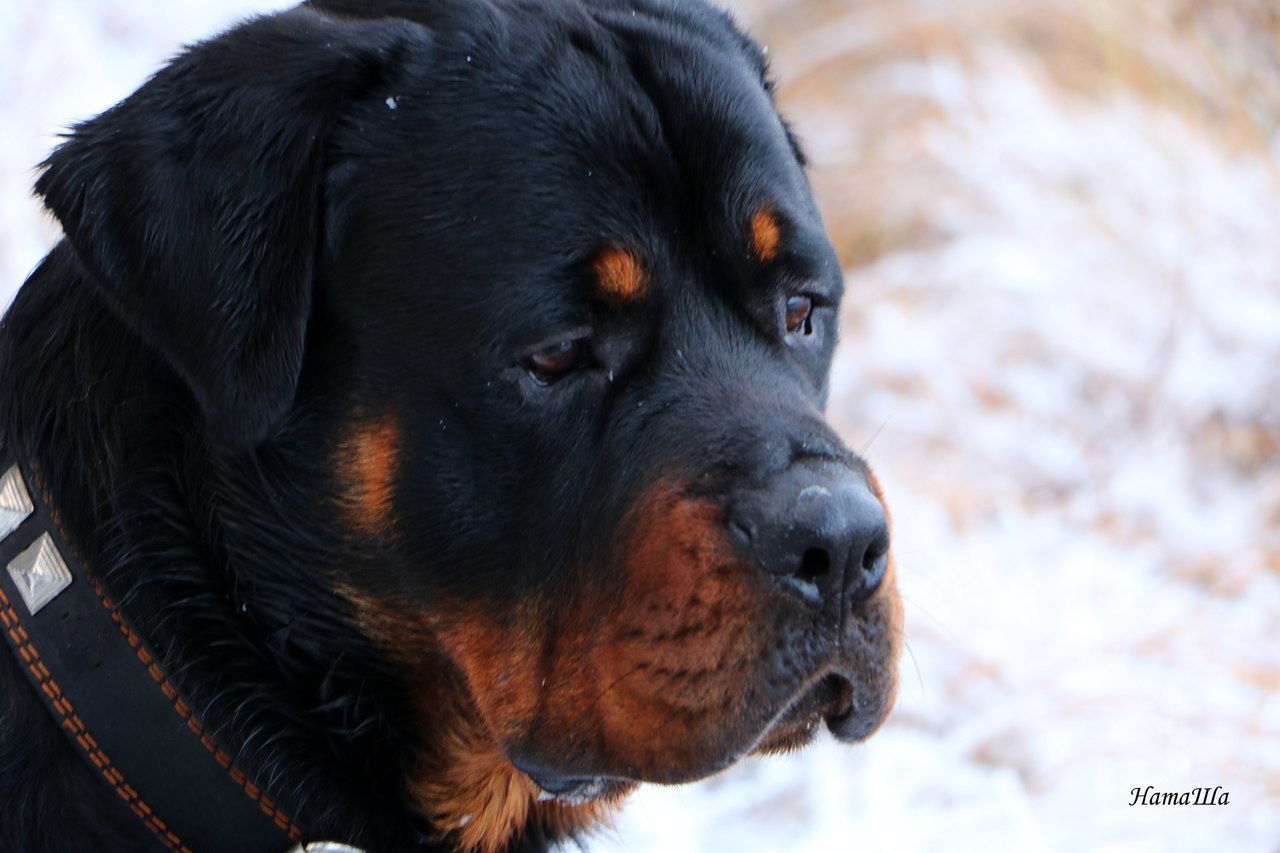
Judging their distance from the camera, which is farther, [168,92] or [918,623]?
[918,623]

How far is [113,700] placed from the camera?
2.02m

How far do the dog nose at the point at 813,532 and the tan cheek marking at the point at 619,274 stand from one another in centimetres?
39

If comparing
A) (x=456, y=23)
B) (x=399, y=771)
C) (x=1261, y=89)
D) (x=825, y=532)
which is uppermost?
(x=456, y=23)

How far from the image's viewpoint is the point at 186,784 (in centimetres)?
206

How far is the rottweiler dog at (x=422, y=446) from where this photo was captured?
6.82 ft

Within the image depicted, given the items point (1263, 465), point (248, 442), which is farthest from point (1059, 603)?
point (248, 442)

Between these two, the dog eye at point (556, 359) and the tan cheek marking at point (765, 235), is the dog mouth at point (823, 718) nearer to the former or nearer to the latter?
the dog eye at point (556, 359)

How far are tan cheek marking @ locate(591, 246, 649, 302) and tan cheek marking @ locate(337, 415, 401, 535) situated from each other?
389 mm

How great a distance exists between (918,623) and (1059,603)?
54 cm

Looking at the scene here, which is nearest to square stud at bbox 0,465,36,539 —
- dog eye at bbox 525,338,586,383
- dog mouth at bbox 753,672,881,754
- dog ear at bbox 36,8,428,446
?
dog ear at bbox 36,8,428,446

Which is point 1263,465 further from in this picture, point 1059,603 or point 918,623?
point 918,623

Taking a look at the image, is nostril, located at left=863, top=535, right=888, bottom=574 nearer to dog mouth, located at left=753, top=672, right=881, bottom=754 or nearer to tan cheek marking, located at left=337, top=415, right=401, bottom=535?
dog mouth, located at left=753, top=672, right=881, bottom=754

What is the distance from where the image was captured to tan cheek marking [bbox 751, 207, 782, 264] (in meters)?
2.40

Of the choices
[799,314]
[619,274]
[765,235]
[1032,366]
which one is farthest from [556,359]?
[1032,366]
